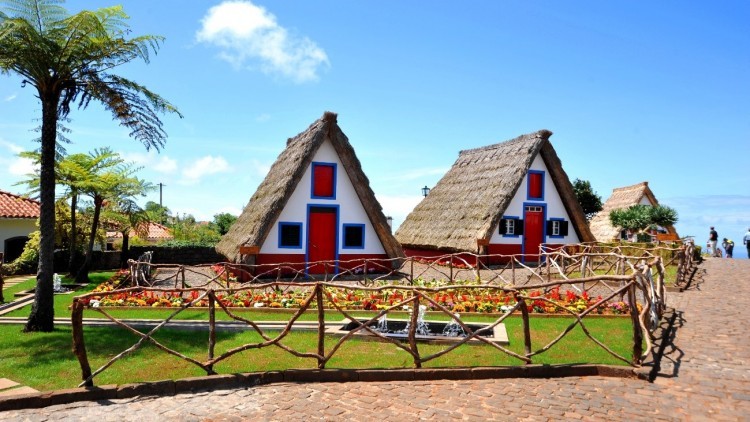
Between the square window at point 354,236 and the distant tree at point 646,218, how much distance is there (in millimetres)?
13030

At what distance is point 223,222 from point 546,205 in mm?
26034

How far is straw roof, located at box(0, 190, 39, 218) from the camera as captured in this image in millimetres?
22922

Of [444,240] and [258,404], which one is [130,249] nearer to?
[444,240]

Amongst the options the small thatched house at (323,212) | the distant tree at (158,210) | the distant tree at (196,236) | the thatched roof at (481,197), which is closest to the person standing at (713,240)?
the thatched roof at (481,197)

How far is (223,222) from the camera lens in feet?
131

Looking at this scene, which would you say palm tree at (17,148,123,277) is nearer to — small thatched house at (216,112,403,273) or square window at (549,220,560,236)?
small thatched house at (216,112,403,273)

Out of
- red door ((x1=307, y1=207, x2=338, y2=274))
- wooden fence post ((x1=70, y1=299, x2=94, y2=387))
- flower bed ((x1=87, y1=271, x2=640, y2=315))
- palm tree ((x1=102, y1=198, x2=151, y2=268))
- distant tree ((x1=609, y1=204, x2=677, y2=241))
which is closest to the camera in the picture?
wooden fence post ((x1=70, y1=299, x2=94, y2=387))

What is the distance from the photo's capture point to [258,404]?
5.56 m

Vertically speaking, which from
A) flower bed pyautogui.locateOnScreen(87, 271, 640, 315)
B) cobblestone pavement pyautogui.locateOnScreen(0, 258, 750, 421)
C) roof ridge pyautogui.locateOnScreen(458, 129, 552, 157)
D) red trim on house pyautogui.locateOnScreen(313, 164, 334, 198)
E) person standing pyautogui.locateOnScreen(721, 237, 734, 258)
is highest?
roof ridge pyautogui.locateOnScreen(458, 129, 552, 157)

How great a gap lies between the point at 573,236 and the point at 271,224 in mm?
13720

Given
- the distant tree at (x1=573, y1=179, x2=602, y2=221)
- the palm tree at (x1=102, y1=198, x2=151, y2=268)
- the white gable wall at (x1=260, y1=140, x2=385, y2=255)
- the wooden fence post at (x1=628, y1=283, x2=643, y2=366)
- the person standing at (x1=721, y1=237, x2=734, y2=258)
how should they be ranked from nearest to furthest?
the wooden fence post at (x1=628, y1=283, x2=643, y2=366) < the white gable wall at (x1=260, y1=140, x2=385, y2=255) < the palm tree at (x1=102, y1=198, x2=151, y2=268) < the person standing at (x1=721, y1=237, x2=734, y2=258) < the distant tree at (x1=573, y1=179, x2=602, y2=221)

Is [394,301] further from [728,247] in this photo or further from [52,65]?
[728,247]

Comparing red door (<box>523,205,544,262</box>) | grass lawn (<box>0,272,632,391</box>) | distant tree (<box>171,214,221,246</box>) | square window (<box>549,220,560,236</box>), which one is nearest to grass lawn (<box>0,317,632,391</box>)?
grass lawn (<box>0,272,632,391</box>)

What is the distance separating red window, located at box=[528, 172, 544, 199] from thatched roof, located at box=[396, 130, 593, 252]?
601 mm
